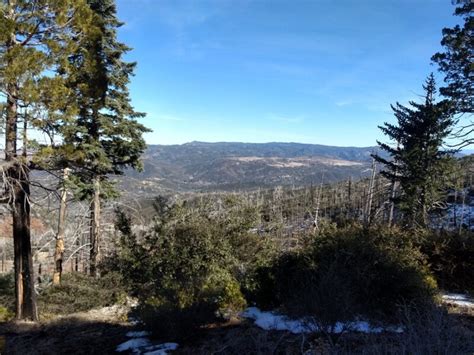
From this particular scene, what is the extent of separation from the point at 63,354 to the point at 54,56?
646 centimetres

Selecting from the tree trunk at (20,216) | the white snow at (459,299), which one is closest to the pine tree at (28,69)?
the tree trunk at (20,216)

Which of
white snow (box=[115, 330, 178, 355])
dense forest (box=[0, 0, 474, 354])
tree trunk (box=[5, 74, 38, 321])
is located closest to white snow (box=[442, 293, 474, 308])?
dense forest (box=[0, 0, 474, 354])

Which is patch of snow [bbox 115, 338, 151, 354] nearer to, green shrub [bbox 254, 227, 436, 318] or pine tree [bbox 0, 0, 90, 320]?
green shrub [bbox 254, 227, 436, 318]

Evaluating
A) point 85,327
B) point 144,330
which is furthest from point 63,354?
point 85,327

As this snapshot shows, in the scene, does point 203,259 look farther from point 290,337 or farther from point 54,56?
point 54,56

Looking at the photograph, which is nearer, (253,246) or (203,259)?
(203,259)

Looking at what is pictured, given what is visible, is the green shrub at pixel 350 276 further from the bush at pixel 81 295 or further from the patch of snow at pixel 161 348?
the bush at pixel 81 295

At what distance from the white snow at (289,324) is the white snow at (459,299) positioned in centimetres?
278

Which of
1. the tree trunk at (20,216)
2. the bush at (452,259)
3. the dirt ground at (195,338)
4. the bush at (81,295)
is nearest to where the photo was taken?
the dirt ground at (195,338)

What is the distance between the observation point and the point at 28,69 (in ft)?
29.9

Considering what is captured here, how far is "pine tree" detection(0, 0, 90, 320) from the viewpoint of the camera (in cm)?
903

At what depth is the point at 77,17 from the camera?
10.0 metres

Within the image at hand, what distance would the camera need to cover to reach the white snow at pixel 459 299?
8520mm

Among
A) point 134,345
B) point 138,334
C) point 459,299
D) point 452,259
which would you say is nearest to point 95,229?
point 138,334
